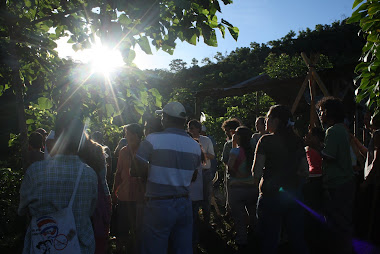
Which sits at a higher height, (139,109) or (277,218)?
(139,109)

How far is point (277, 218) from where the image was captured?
3.46m

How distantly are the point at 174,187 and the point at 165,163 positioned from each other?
24 centimetres

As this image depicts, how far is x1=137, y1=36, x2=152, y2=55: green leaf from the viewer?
10.4ft

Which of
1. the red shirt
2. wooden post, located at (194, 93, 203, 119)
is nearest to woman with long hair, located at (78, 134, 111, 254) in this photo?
the red shirt

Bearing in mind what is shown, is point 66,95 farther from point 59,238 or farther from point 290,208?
point 290,208

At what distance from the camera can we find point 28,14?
4.16 m

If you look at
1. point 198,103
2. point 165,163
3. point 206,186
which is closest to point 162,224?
point 165,163

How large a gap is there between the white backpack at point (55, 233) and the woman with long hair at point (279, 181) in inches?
77.4

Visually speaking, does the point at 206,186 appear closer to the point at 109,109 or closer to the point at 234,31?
the point at 109,109

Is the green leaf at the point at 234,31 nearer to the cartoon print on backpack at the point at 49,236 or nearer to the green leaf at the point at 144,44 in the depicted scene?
the green leaf at the point at 144,44

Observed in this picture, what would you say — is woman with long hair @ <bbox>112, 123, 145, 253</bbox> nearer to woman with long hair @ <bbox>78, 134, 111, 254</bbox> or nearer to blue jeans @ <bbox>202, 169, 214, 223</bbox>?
woman with long hair @ <bbox>78, 134, 111, 254</bbox>

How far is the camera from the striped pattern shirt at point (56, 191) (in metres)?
2.30

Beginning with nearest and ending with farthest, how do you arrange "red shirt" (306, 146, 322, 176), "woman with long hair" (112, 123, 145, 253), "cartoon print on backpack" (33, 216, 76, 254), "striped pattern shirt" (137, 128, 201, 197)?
"cartoon print on backpack" (33, 216, 76, 254), "striped pattern shirt" (137, 128, 201, 197), "woman with long hair" (112, 123, 145, 253), "red shirt" (306, 146, 322, 176)

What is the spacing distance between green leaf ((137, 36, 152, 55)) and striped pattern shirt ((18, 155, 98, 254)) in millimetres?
1278
